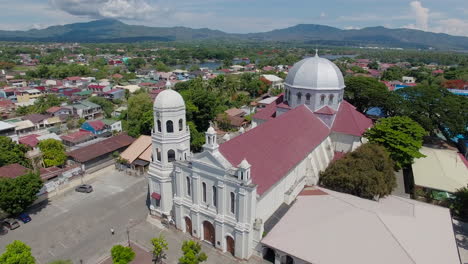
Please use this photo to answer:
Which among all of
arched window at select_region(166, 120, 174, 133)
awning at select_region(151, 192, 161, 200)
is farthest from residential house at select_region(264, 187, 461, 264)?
arched window at select_region(166, 120, 174, 133)

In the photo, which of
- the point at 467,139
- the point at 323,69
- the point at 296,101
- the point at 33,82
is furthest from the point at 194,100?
the point at 33,82

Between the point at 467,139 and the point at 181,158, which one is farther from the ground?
the point at 181,158

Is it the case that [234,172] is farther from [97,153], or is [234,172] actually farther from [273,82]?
[273,82]

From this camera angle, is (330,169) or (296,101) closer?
(330,169)

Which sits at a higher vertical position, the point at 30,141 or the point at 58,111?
the point at 58,111

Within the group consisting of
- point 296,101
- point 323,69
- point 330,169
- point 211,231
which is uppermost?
point 323,69

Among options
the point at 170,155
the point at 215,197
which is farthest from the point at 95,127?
the point at 215,197

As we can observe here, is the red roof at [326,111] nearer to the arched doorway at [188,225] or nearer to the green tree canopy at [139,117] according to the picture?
the arched doorway at [188,225]

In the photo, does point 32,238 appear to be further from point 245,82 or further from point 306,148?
point 245,82
